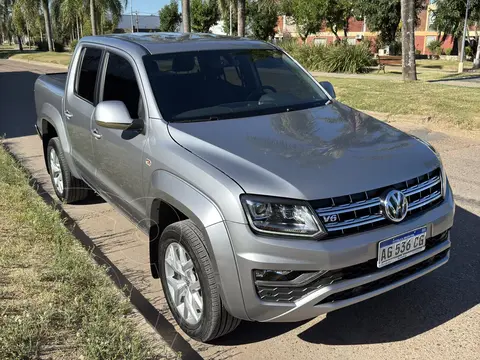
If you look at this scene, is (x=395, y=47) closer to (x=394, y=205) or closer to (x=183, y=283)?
(x=394, y=205)

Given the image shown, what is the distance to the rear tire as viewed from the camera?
5.29 meters

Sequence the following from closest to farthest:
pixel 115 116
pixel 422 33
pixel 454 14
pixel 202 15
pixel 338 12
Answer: pixel 115 116 < pixel 454 14 < pixel 338 12 < pixel 422 33 < pixel 202 15

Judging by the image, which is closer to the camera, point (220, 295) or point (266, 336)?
point (220, 295)

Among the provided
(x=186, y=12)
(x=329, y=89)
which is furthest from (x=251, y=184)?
(x=186, y=12)

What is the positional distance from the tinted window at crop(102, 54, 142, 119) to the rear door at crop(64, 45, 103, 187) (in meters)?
0.22

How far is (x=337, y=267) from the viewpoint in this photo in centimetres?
257

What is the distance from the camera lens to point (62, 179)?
5.45 meters

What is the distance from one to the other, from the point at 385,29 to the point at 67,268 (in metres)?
45.3

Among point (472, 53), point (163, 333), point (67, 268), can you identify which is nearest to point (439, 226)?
point (163, 333)

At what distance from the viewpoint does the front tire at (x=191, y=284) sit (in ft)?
9.06

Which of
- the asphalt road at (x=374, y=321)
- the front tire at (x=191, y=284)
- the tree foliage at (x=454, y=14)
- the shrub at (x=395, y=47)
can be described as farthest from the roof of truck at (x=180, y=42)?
the shrub at (x=395, y=47)

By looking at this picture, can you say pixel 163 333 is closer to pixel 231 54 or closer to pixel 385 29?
pixel 231 54

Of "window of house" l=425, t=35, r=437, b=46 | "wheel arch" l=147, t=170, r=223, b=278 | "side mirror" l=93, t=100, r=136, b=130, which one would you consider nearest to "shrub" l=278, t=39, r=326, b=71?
"side mirror" l=93, t=100, r=136, b=130

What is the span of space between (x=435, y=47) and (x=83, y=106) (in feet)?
177
